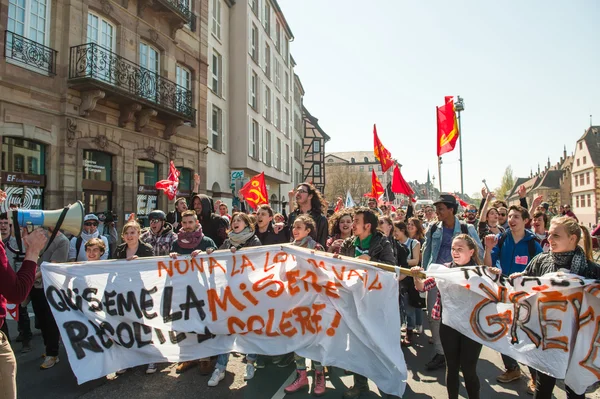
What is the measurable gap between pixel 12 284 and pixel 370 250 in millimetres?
3103

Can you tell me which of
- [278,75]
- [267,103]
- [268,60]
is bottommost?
[267,103]

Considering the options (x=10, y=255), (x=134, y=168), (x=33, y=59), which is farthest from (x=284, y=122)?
(x=10, y=255)

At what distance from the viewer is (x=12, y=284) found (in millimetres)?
2416

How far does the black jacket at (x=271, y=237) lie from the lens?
220 inches

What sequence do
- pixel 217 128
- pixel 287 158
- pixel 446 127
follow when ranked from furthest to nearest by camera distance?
pixel 287 158, pixel 217 128, pixel 446 127

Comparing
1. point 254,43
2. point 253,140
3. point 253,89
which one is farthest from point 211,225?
point 254,43

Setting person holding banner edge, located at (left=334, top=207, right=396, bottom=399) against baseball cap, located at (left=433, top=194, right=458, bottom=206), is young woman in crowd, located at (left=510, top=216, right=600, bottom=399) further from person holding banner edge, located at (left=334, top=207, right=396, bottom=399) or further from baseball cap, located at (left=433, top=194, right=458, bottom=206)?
baseball cap, located at (left=433, top=194, right=458, bottom=206)

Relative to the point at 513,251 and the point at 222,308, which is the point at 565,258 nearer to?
the point at 513,251

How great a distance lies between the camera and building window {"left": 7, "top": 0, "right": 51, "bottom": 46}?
10359mm

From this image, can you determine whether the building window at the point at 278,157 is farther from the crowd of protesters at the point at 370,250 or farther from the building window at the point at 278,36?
the crowd of protesters at the point at 370,250

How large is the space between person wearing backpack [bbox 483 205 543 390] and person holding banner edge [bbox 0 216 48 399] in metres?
4.17

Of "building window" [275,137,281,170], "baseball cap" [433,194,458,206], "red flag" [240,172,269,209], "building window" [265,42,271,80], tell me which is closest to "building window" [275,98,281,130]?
"building window" [275,137,281,170]

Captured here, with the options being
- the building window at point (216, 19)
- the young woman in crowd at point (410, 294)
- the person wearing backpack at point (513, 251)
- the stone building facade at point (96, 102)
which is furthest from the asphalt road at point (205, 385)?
the building window at point (216, 19)

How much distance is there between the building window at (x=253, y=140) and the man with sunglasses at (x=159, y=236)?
1788 cm
